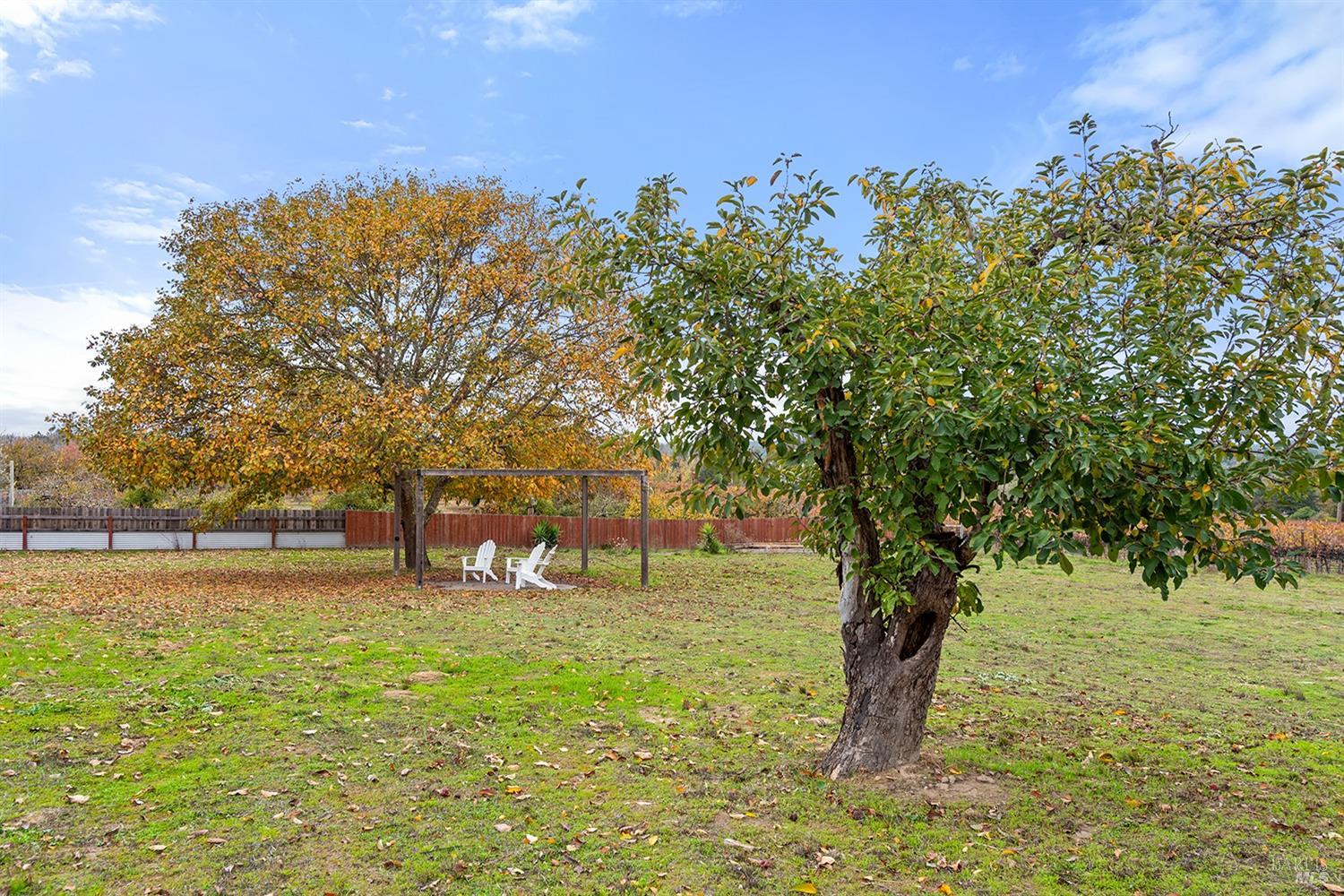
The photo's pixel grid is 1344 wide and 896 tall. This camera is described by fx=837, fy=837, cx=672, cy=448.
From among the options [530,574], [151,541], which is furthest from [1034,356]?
[151,541]

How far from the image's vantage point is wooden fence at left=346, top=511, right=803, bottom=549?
2497cm

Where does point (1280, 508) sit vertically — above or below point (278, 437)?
below

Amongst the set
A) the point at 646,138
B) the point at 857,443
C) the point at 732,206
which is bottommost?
the point at 857,443

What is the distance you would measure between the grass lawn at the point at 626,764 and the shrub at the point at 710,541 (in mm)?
13860

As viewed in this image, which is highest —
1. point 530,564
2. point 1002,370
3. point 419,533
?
point 1002,370

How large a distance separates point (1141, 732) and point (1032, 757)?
118 centimetres

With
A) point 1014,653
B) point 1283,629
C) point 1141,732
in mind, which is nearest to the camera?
point 1141,732

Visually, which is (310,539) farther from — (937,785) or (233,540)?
(937,785)

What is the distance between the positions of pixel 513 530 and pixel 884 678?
857 inches

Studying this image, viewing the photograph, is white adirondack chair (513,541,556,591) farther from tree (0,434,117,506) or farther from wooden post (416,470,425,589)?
tree (0,434,117,506)

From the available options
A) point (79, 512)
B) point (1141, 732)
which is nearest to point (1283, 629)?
point (1141, 732)

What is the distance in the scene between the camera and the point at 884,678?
14.5 ft

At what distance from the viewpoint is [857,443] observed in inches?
152

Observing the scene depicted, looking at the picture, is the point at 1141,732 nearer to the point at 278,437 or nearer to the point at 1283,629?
the point at 1283,629
